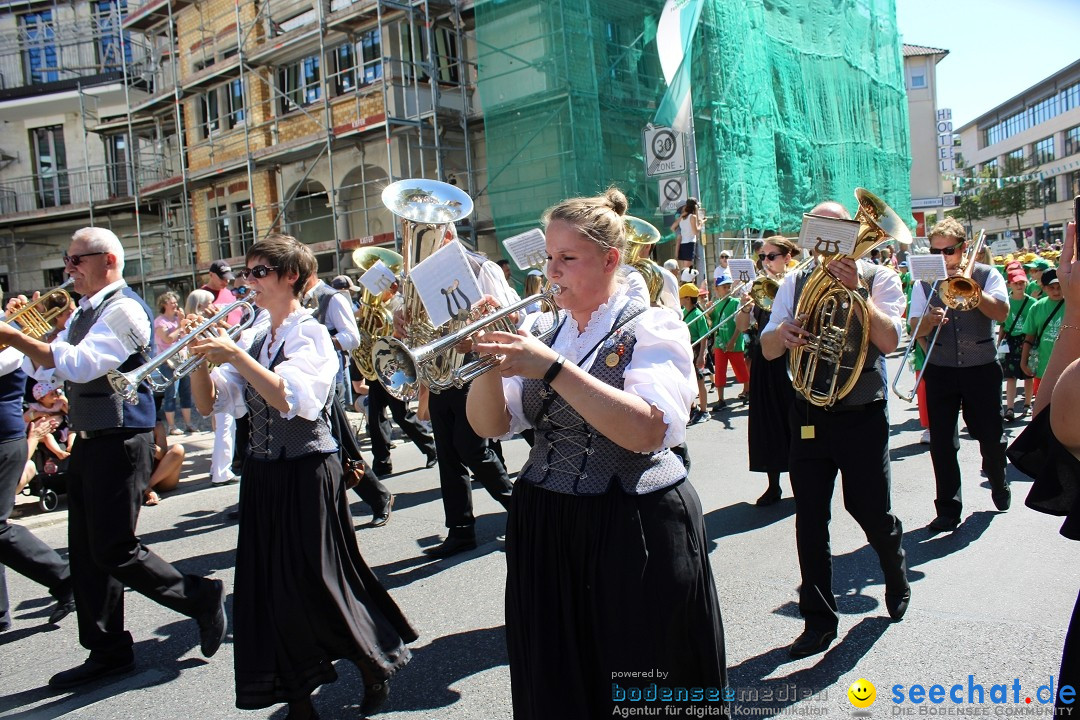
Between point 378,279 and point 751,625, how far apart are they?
3.98 metres

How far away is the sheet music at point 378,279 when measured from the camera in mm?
6590

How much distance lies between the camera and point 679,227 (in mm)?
12594

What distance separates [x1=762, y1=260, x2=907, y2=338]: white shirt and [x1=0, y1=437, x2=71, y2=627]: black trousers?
3.79 meters

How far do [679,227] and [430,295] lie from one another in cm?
1070

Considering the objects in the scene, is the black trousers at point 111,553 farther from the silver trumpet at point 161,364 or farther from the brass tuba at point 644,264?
the brass tuba at point 644,264

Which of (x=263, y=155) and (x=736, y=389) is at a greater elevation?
(x=263, y=155)

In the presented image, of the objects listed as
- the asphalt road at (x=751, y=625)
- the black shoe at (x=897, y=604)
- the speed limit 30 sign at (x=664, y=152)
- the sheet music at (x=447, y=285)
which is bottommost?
the asphalt road at (x=751, y=625)

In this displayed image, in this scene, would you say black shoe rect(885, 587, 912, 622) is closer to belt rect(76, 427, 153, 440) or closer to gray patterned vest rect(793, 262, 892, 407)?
gray patterned vest rect(793, 262, 892, 407)

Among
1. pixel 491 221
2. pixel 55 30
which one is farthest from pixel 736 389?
pixel 55 30

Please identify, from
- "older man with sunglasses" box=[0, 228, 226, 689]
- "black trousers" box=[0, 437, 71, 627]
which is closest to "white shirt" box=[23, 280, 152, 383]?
"older man with sunglasses" box=[0, 228, 226, 689]

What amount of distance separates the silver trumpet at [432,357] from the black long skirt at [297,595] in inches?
35.9

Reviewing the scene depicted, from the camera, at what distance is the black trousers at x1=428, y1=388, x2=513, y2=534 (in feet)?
17.0

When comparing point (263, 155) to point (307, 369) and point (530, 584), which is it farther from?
point (530, 584)

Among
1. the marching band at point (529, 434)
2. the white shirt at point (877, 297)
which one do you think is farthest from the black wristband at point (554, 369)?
the white shirt at point (877, 297)
